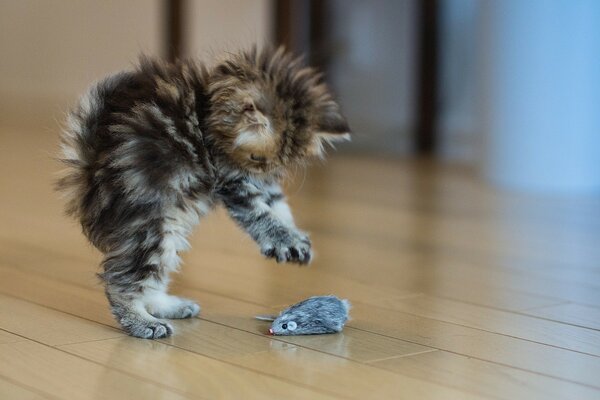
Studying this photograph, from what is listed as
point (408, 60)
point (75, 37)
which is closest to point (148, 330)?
point (408, 60)

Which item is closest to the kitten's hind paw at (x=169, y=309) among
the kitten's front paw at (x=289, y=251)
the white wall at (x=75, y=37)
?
the kitten's front paw at (x=289, y=251)

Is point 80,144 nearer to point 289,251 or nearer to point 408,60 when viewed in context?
point 289,251

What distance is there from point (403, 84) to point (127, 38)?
222cm

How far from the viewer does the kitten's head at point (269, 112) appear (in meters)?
1.68

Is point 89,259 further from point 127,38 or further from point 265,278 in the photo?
point 127,38

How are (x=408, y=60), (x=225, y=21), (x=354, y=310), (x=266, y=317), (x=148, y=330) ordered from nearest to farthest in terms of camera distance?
(x=148, y=330) → (x=266, y=317) → (x=354, y=310) → (x=408, y=60) → (x=225, y=21)

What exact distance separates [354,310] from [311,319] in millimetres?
240

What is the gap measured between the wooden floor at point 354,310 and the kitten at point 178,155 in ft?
0.47

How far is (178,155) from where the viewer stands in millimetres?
1680

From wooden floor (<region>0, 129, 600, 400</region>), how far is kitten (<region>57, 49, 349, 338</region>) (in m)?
0.14

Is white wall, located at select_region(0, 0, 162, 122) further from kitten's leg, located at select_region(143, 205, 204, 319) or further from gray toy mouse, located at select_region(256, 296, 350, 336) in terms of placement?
gray toy mouse, located at select_region(256, 296, 350, 336)

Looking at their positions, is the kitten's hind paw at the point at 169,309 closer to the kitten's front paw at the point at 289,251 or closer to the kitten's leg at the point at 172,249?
the kitten's leg at the point at 172,249

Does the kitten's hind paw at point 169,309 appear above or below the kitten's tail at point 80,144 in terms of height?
below

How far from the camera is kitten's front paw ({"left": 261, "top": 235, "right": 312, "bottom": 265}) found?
1.70 metres
